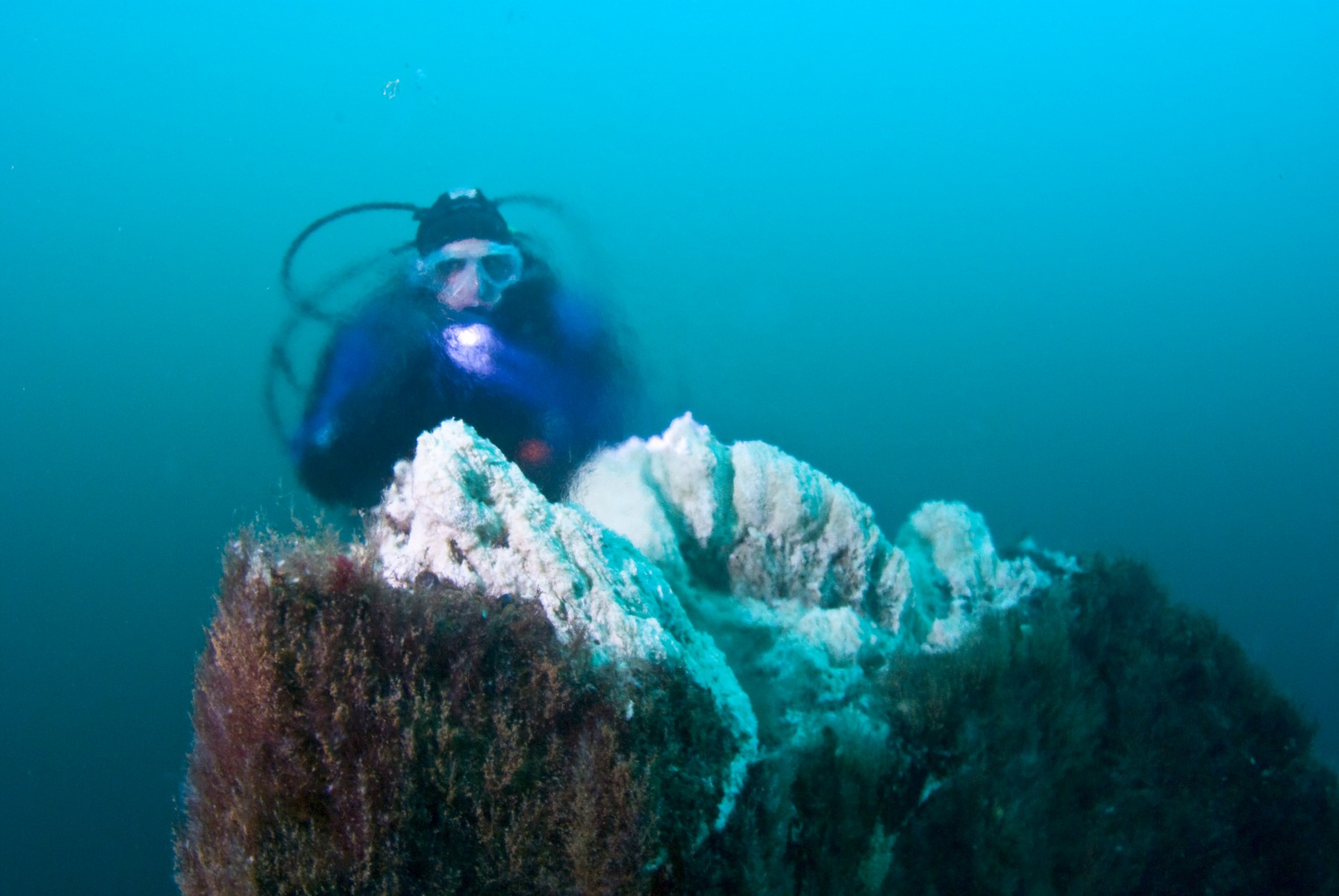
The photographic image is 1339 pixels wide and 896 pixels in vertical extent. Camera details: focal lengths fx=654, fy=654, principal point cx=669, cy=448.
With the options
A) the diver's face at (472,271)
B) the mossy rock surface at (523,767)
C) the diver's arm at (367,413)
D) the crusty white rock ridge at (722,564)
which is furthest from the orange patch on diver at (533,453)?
the mossy rock surface at (523,767)

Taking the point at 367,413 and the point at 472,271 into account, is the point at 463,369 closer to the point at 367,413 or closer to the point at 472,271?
the point at 367,413

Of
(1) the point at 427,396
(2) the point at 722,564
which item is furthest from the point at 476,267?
(2) the point at 722,564

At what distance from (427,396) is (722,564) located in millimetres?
2646

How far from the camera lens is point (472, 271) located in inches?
229

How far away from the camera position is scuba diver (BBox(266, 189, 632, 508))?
5.12 metres

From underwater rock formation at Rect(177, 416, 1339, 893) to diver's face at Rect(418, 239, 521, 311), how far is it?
218 cm

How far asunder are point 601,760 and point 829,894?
138 centimetres

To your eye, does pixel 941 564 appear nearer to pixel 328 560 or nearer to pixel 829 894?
pixel 829 894

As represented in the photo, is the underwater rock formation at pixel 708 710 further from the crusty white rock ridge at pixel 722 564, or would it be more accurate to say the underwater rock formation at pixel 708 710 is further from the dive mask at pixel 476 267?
the dive mask at pixel 476 267

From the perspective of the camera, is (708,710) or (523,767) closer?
(523,767)

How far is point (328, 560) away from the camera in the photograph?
1977mm

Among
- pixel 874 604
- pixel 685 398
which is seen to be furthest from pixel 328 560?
pixel 685 398

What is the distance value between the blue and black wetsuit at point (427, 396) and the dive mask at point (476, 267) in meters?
0.18

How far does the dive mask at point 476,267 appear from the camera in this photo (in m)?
5.79
